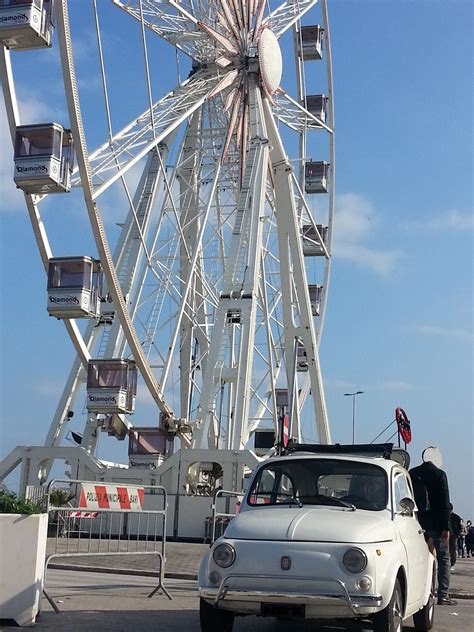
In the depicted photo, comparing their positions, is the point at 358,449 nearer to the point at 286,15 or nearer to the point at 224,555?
the point at 224,555

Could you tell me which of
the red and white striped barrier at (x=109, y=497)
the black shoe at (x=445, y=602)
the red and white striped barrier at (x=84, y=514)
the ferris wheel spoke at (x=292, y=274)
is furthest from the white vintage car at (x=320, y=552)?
the ferris wheel spoke at (x=292, y=274)

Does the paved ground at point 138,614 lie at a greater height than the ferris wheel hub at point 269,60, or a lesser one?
lesser

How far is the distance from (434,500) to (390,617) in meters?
3.60

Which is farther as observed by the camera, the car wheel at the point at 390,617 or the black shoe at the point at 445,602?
the black shoe at the point at 445,602

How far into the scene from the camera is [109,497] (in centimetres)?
1049

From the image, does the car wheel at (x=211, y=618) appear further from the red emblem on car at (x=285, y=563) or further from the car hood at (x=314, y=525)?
the red emblem on car at (x=285, y=563)

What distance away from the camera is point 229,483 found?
26938mm

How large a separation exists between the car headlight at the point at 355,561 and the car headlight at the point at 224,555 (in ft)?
2.76

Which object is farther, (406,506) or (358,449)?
(358,449)

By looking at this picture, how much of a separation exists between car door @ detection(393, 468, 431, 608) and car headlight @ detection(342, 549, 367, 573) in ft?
3.10

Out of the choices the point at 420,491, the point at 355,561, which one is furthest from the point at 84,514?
the point at 355,561

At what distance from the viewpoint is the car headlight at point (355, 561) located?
7027mm

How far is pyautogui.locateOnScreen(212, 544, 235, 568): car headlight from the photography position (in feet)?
23.9

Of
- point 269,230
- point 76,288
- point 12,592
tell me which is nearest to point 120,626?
point 12,592
